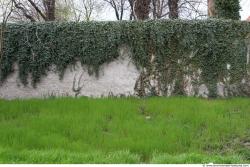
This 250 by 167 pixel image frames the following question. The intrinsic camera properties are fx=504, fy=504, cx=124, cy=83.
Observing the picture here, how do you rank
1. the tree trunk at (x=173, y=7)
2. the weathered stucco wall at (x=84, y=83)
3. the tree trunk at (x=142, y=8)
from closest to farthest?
the weathered stucco wall at (x=84, y=83) → the tree trunk at (x=142, y=8) → the tree trunk at (x=173, y=7)

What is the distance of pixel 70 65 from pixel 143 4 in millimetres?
11649

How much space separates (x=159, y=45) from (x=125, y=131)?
5.91 metres

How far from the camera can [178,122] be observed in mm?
A: 12477

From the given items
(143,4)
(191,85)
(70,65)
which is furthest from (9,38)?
(143,4)

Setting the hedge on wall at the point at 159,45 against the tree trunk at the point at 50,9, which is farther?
the tree trunk at the point at 50,9

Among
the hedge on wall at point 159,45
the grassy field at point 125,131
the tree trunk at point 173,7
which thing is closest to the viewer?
the grassy field at point 125,131

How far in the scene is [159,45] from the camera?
55.4 feet

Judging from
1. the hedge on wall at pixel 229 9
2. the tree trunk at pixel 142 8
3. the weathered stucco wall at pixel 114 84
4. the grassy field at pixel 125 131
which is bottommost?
the grassy field at pixel 125 131

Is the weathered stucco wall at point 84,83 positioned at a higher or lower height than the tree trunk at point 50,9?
lower

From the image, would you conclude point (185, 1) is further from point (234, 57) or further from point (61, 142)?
point (61, 142)

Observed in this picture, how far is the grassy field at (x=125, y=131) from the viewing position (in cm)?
916

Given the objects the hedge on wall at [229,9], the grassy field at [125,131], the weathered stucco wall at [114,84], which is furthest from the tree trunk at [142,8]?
the grassy field at [125,131]

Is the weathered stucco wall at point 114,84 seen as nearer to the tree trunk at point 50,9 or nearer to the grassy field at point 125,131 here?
the grassy field at point 125,131

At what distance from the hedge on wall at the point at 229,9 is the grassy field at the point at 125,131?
399cm
